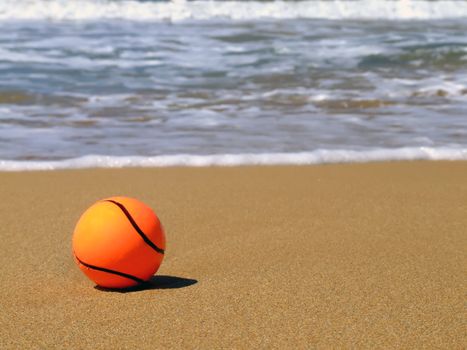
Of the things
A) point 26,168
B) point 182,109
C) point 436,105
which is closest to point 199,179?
point 26,168

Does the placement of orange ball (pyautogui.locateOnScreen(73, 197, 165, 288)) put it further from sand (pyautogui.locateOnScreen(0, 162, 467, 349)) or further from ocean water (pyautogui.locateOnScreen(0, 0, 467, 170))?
ocean water (pyautogui.locateOnScreen(0, 0, 467, 170))

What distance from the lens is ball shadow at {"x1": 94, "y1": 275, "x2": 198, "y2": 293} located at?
13.2 ft

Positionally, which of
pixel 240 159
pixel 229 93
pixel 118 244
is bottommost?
pixel 229 93

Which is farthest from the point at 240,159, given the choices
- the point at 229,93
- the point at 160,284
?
the point at 229,93

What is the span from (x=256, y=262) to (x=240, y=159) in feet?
9.45

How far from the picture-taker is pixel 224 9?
25.8 metres

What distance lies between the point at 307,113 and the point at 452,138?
1839mm

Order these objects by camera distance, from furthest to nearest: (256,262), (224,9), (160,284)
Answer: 1. (224,9)
2. (256,262)
3. (160,284)

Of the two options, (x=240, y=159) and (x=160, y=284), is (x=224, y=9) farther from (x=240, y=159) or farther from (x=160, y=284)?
(x=160, y=284)

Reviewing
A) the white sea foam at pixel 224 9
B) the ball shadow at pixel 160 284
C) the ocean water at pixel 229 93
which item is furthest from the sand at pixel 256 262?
the white sea foam at pixel 224 9

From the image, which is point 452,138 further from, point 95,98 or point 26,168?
point 95,98

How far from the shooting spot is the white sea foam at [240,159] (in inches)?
282

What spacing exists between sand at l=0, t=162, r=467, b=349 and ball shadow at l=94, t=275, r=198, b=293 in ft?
0.03

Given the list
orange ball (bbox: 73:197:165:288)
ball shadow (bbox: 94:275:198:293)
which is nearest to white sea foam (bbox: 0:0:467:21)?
ball shadow (bbox: 94:275:198:293)
